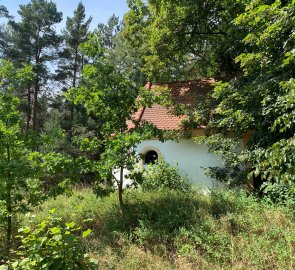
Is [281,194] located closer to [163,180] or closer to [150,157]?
[163,180]

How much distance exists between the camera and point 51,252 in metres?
2.67

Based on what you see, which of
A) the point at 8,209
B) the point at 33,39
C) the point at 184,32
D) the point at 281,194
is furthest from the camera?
the point at 33,39

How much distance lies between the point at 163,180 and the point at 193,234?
4.84m

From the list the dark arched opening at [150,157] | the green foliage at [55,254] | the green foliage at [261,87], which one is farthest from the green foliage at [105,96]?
the dark arched opening at [150,157]

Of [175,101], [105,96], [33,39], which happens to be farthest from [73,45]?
[105,96]

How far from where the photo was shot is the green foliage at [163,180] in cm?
1076

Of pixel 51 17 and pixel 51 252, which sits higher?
pixel 51 17

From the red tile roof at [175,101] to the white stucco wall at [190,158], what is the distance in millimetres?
930

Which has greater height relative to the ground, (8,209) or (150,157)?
(8,209)

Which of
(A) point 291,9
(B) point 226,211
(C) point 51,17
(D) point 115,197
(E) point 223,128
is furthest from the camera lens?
(C) point 51,17

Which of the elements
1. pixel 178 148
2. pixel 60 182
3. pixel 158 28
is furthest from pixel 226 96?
pixel 60 182

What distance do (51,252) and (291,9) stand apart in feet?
18.1

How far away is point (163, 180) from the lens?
11.0 metres

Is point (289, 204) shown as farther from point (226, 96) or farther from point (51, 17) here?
point (51, 17)
